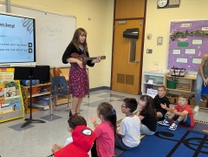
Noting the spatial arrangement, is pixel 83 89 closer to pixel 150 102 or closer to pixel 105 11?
pixel 150 102

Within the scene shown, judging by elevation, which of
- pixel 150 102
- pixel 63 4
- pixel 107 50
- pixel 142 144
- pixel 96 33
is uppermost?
pixel 63 4

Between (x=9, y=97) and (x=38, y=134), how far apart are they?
97 centimetres

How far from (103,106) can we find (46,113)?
2305 mm

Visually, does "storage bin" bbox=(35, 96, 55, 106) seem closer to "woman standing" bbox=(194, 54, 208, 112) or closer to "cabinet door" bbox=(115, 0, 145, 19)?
"woman standing" bbox=(194, 54, 208, 112)

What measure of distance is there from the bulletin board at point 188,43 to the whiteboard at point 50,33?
8.44 ft

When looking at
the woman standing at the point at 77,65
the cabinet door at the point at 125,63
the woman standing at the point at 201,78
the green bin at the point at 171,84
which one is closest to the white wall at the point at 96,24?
the cabinet door at the point at 125,63

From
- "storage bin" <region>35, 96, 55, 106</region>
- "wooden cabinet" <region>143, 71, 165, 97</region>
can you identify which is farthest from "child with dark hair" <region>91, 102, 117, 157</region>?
"wooden cabinet" <region>143, 71, 165, 97</region>

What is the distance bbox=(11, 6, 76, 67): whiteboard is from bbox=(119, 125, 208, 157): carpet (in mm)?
2773

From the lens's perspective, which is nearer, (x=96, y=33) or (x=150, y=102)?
(x=150, y=102)

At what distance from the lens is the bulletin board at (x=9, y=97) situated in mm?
3520

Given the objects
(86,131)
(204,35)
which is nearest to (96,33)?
(204,35)

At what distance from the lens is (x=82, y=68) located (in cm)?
342

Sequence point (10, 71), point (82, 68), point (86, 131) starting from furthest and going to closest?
point (10, 71), point (82, 68), point (86, 131)

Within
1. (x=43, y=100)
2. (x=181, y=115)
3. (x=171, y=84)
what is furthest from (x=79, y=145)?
(x=171, y=84)
